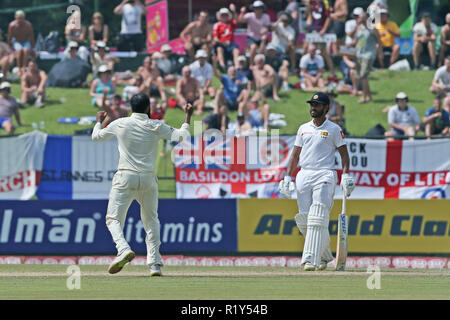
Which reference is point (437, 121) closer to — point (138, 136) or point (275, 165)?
point (275, 165)

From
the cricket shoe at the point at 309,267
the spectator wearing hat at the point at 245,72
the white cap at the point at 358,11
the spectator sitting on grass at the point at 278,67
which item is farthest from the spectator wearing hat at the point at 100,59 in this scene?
the cricket shoe at the point at 309,267

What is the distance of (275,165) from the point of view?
19.3 meters

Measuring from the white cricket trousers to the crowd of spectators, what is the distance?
9.33 m

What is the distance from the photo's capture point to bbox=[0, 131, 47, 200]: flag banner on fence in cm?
1931

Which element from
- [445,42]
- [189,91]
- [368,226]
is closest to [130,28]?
[189,91]

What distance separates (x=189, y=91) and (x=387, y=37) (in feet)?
18.3

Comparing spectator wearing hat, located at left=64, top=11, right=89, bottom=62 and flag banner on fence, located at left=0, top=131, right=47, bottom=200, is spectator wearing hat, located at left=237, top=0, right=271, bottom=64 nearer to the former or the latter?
spectator wearing hat, located at left=64, top=11, right=89, bottom=62

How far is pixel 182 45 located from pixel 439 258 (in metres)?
10.6

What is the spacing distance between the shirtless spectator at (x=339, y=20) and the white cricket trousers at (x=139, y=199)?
14568 mm

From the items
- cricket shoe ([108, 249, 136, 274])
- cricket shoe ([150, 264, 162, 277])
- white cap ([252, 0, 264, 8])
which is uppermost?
white cap ([252, 0, 264, 8])

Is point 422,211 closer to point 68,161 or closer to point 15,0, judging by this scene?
point 68,161

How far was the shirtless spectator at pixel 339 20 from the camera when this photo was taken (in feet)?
86.4

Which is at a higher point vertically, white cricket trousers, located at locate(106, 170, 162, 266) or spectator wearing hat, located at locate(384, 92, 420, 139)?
spectator wearing hat, located at locate(384, 92, 420, 139)

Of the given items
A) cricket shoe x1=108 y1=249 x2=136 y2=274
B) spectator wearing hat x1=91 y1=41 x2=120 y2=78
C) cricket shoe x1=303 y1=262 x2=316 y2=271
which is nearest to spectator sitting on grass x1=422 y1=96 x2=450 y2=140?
spectator wearing hat x1=91 y1=41 x2=120 y2=78
